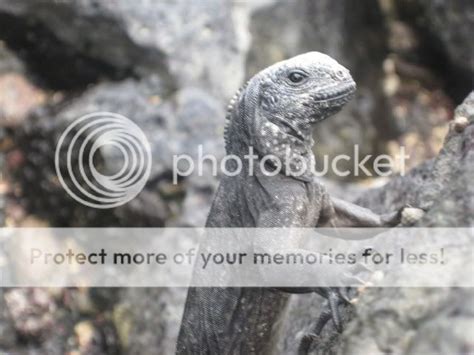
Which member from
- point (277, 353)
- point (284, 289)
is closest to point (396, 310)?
point (284, 289)

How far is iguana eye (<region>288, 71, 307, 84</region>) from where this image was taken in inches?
171

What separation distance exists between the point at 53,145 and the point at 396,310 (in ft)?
18.1

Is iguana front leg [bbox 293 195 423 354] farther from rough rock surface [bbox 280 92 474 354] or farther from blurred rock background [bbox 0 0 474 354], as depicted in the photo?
blurred rock background [bbox 0 0 474 354]

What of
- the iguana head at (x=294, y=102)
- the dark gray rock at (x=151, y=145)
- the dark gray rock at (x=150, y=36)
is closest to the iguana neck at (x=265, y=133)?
the iguana head at (x=294, y=102)

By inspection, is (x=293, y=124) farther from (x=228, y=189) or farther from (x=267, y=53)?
(x=267, y=53)

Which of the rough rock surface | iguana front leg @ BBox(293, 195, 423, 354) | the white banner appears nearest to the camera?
the rough rock surface

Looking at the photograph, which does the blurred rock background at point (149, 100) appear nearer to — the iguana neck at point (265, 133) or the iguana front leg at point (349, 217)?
the iguana front leg at point (349, 217)

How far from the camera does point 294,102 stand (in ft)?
14.2

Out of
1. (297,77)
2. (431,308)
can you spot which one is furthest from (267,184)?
(431,308)

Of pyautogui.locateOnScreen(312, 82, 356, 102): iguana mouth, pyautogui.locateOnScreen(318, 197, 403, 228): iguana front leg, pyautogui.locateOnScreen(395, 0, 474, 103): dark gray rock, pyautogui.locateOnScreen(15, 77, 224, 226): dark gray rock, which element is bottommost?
pyautogui.locateOnScreen(15, 77, 224, 226): dark gray rock

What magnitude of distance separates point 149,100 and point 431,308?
5.09 meters

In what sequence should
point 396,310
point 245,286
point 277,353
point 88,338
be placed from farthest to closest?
point 88,338 → point 277,353 → point 245,286 → point 396,310

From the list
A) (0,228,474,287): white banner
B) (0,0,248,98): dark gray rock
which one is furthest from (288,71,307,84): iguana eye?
(0,0,248,98): dark gray rock

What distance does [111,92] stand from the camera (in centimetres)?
795
